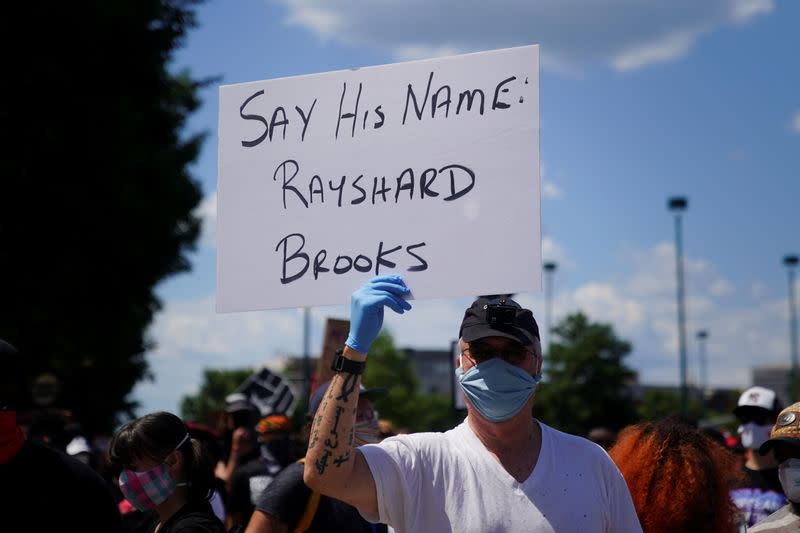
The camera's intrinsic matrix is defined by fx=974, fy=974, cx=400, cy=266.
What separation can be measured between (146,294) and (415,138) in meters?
18.8

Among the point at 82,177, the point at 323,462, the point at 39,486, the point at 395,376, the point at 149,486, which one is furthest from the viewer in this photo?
the point at 395,376

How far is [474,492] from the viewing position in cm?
290

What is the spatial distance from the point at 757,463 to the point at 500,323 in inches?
135

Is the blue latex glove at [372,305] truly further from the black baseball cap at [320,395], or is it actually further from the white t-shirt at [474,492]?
the black baseball cap at [320,395]

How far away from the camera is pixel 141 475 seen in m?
4.07

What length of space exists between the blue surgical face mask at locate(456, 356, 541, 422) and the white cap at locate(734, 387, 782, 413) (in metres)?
3.67

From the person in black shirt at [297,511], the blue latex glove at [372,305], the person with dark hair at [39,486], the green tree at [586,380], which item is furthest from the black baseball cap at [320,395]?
the green tree at [586,380]

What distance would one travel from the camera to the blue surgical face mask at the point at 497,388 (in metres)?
2.96

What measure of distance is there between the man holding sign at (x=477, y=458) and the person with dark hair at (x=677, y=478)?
46 centimetres

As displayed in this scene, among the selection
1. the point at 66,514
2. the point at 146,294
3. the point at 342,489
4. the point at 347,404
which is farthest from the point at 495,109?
the point at 146,294

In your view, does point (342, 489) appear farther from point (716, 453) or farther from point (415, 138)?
point (716, 453)

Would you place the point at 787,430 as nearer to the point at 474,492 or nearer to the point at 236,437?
the point at 474,492

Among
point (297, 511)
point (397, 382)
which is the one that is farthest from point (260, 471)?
point (397, 382)

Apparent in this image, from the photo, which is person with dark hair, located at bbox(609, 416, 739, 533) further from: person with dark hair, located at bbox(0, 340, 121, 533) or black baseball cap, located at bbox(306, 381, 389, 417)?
person with dark hair, located at bbox(0, 340, 121, 533)
